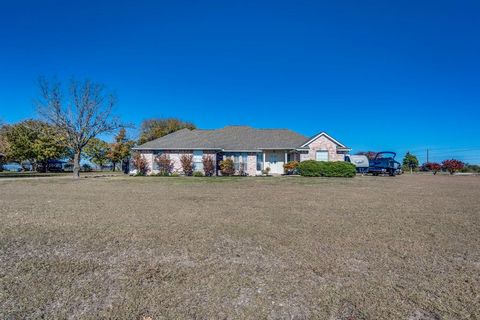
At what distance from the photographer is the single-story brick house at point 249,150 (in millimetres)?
27281

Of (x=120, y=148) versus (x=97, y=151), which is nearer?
(x=120, y=148)

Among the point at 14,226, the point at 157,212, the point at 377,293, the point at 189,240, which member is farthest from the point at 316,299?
the point at 14,226

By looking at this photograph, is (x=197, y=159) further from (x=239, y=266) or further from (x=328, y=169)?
(x=239, y=266)

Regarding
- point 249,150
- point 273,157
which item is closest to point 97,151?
point 249,150

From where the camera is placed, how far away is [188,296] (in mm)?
3164

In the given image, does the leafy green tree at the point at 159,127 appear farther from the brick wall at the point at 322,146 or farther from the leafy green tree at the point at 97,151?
the brick wall at the point at 322,146

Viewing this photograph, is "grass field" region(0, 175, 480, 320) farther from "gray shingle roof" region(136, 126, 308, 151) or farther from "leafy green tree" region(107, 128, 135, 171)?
"leafy green tree" region(107, 128, 135, 171)

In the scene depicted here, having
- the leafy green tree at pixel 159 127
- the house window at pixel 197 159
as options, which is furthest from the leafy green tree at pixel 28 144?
the house window at pixel 197 159

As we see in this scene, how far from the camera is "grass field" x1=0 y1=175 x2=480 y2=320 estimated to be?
2941mm

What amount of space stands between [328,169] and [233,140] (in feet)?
33.9

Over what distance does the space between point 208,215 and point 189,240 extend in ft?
7.95

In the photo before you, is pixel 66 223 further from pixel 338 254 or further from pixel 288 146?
pixel 288 146

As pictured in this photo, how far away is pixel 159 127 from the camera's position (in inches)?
1772

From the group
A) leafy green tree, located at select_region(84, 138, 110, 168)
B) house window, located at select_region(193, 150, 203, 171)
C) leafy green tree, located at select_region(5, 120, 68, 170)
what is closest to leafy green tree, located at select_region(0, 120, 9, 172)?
leafy green tree, located at select_region(5, 120, 68, 170)
